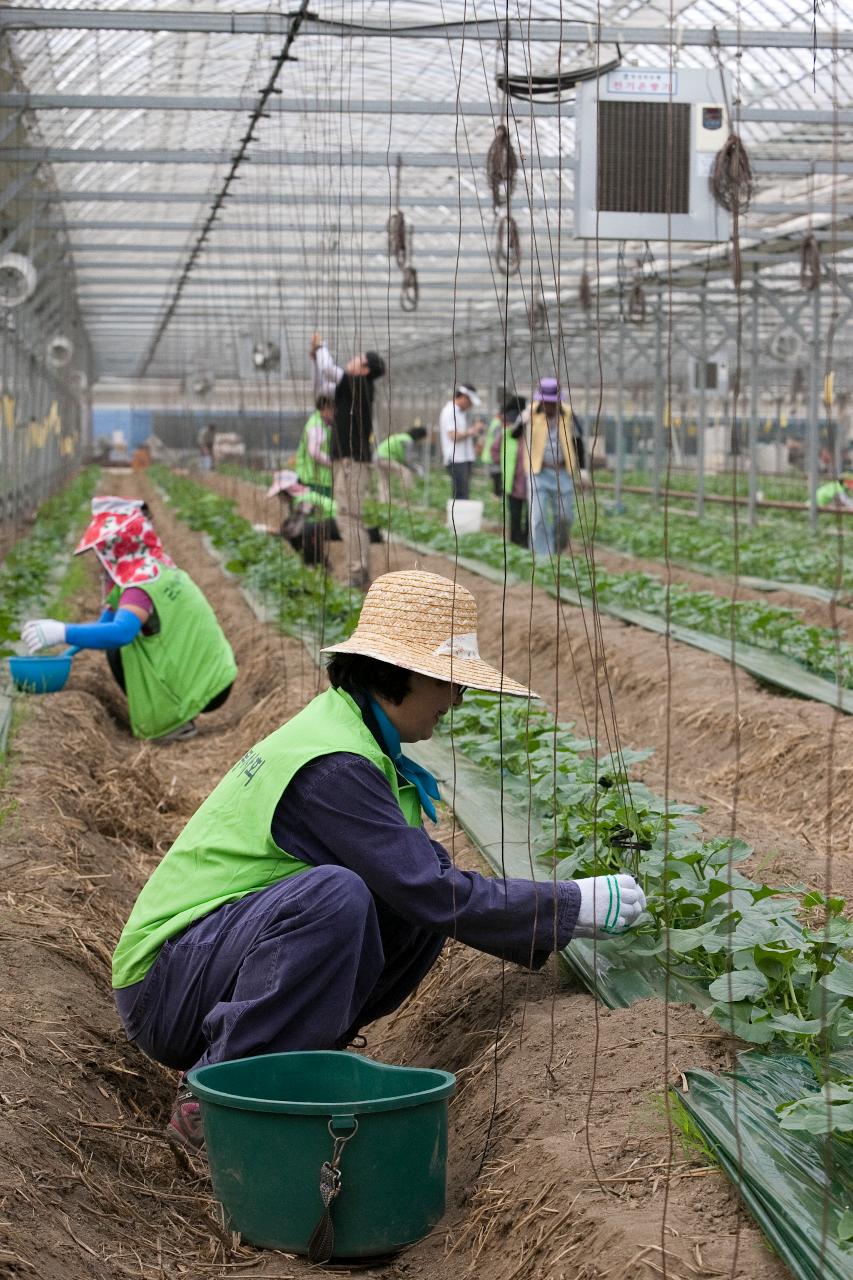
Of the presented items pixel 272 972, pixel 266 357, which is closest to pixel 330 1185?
pixel 272 972

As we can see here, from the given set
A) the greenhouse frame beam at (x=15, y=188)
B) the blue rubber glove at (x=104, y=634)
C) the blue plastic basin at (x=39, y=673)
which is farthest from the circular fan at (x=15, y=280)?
the blue rubber glove at (x=104, y=634)

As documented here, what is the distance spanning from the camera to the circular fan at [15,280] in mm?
12344

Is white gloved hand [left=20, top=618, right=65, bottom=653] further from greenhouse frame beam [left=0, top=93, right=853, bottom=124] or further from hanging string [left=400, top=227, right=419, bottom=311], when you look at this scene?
Answer: greenhouse frame beam [left=0, top=93, right=853, bottom=124]

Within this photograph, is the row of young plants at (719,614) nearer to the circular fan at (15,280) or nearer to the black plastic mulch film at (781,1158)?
the black plastic mulch film at (781,1158)

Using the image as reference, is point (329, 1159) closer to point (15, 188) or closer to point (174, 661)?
point (174, 661)

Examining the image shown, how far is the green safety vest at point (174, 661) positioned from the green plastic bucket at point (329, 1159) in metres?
3.97

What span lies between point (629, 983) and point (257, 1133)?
87cm

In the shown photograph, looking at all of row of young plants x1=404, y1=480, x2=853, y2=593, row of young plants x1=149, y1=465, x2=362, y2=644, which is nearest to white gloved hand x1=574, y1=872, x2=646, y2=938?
row of young plants x1=149, y1=465, x2=362, y2=644

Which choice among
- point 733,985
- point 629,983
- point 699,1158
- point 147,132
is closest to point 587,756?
point 629,983

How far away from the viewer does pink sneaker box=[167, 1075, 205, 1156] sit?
9.49 feet

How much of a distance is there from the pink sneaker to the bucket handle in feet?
1.64

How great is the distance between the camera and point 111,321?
3338 centimetres

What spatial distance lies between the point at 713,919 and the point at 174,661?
3.97 metres

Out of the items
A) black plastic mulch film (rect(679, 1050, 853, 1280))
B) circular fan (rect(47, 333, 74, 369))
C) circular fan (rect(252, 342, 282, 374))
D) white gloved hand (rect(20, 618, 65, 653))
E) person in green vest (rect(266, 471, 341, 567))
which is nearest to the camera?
black plastic mulch film (rect(679, 1050, 853, 1280))
